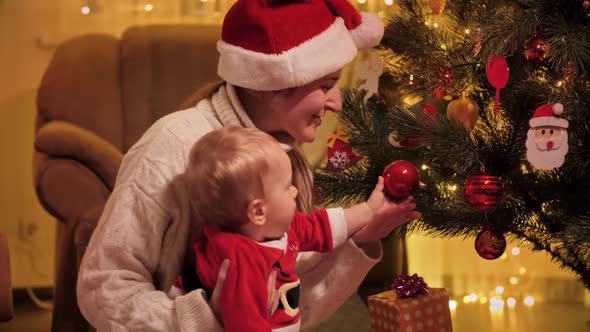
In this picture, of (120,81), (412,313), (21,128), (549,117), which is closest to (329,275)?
(412,313)

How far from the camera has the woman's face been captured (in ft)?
4.33

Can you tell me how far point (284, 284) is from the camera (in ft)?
3.95

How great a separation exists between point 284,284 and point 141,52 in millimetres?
2105

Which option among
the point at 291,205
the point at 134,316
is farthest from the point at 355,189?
the point at 134,316

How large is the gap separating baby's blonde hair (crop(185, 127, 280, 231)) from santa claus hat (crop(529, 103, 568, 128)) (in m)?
0.53

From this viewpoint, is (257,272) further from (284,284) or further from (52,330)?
(52,330)

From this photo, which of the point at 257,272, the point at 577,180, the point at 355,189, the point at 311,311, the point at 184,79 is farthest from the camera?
the point at 184,79

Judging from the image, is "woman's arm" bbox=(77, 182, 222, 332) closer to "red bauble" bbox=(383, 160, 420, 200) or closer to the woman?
the woman

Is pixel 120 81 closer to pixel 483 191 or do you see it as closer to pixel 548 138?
pixel 483 191

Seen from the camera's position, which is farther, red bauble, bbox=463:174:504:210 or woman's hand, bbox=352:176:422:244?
red bauble, bbox=463:174:504:210

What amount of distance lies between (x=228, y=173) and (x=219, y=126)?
0.20 meters

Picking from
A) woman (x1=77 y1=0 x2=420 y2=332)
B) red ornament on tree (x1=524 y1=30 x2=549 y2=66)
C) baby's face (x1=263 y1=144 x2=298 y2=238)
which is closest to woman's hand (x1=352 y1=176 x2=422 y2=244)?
woman (x1=77 y1=0 x2=420 y2=332)

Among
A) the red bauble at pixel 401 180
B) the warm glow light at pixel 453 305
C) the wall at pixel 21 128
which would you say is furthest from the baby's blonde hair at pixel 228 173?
the wall at pixel 21 128

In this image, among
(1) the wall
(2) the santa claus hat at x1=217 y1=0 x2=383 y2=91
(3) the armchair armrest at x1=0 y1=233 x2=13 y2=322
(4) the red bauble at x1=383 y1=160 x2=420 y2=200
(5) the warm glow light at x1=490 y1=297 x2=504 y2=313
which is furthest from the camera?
→ (1) the wall
